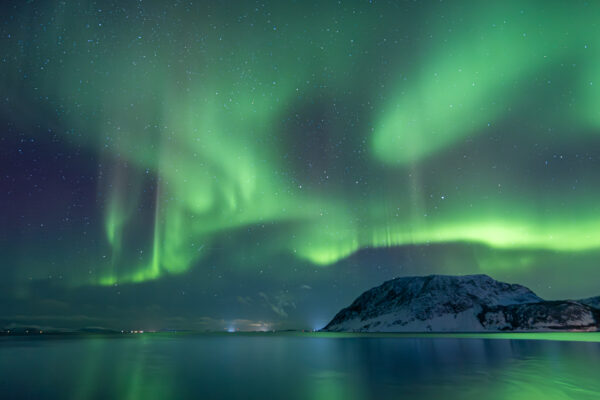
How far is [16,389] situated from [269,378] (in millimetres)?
20414

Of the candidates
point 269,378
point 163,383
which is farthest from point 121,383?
point 269,378

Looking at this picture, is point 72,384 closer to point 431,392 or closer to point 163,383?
point 163,383

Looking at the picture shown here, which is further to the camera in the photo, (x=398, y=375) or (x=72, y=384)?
(x=398, y=375)

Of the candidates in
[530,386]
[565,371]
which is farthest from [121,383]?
[565,371]

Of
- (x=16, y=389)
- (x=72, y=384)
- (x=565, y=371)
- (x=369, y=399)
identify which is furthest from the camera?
(x=565, y=371)

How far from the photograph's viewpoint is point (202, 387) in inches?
1276

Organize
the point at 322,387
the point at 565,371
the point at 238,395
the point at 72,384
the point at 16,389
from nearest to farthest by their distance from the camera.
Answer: the point at 238,395 → the point at 16,389 → the point at 322,387 → the point at 72,384 → the point at 565,371

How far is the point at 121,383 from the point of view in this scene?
118 ft

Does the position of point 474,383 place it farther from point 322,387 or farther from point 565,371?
point 565,371

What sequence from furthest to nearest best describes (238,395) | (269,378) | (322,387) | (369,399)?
(269,378), (322,387), (238,395), (369,399)

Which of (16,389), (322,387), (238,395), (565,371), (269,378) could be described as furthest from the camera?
(565,371)

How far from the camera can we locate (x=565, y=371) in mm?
43125

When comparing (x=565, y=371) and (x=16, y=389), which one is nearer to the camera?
(x=16, y=389)

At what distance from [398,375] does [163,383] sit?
70.9 feet
